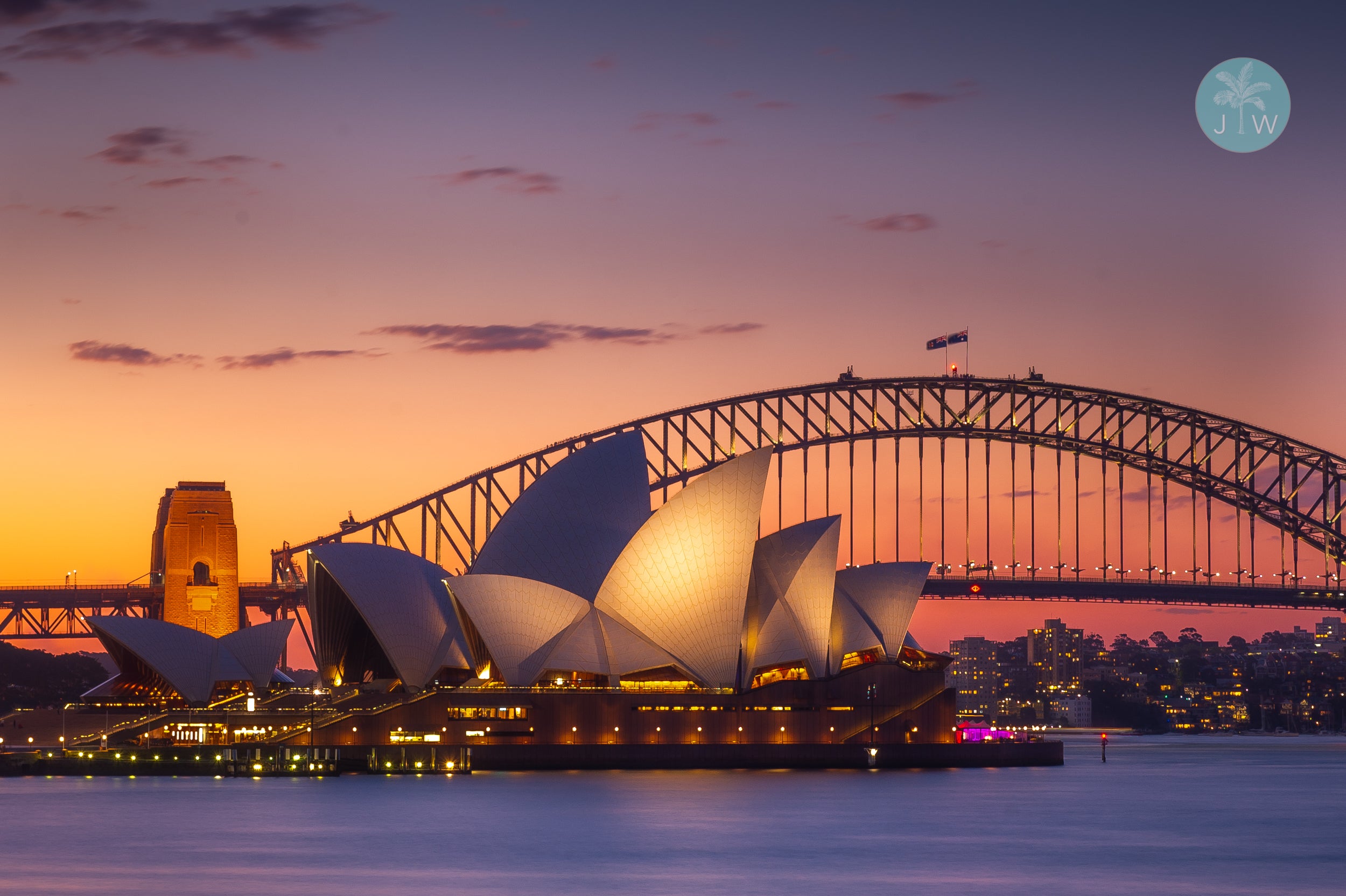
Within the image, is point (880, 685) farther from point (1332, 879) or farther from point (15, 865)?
point (15, 865)

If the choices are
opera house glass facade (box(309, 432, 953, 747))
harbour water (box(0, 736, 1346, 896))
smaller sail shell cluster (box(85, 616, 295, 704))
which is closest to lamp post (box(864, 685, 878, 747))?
opera house glass facade (box(309, 432, 953, 747))

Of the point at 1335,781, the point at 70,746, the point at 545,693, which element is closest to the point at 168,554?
the point at 70,746

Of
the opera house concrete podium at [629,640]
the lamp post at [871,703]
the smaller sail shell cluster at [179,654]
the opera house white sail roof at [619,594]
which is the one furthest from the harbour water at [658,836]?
the smaller sail shell cluster at [179,654]

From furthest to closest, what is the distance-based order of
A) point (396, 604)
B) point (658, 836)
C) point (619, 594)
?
1. point (396, 604)
2. point (619, 594)
3. point (658, 836)

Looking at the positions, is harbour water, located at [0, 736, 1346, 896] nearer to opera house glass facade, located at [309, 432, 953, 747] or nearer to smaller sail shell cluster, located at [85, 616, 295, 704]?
opera house glass facade, located at [309, 432, 953, 747]

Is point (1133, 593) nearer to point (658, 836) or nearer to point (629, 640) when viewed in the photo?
point (629, 640)

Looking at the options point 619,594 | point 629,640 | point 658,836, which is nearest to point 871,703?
point 629,640
